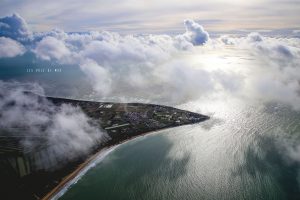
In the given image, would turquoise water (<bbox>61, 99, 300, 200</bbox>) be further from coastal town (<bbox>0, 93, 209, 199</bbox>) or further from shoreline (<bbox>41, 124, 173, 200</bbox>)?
coastal town (<bbox>0, 93, 209, 199</bbox>)

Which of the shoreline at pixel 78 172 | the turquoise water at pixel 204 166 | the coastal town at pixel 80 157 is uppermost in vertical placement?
the coastal town at pixel 80 157

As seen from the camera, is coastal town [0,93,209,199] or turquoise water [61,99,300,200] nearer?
turquoise water [61,99,300,200]

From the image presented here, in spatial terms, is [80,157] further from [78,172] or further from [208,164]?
[208,164]

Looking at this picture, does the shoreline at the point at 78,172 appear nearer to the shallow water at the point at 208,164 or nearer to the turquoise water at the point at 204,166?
the shallow water at the point at 208,164

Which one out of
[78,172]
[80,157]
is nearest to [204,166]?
[78,172]

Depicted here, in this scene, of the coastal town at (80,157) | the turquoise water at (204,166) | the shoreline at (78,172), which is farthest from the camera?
the coastal town at (80,157)

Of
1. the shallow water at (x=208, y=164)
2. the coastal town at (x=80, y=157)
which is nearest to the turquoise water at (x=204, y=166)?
the shallow water at (x=208, y=164)

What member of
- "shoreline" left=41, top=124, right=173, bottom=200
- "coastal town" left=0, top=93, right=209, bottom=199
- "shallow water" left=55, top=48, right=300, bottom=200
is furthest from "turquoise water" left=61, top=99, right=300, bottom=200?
"coastal town" left=0, top=93, right=209, bottom=199

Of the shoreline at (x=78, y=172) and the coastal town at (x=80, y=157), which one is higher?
the coastal town at (x=80, y=157)
